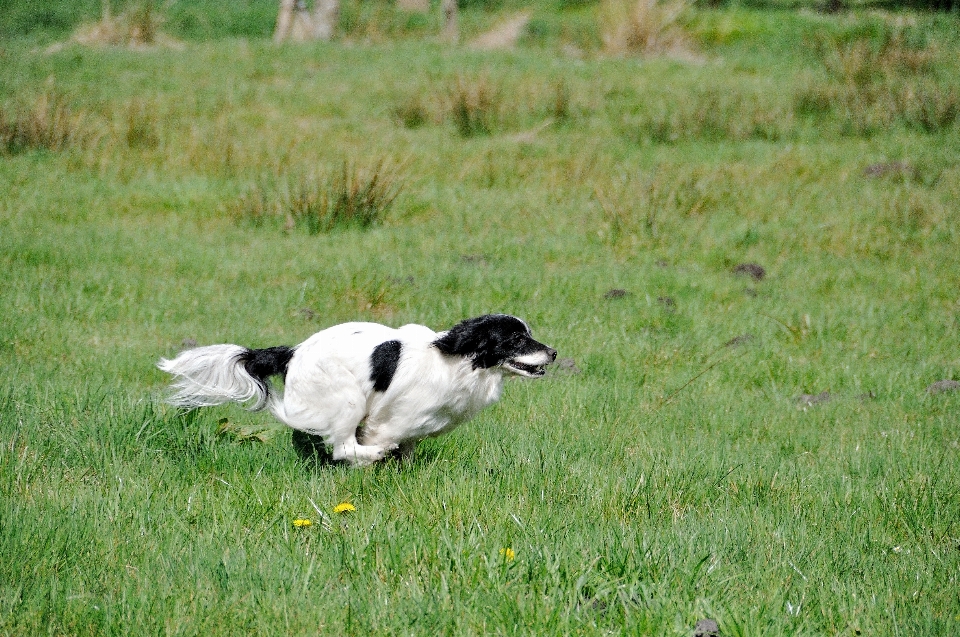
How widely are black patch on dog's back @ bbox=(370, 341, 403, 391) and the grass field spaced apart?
427 millimetres

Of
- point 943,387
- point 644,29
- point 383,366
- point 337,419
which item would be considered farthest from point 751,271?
point 644,29

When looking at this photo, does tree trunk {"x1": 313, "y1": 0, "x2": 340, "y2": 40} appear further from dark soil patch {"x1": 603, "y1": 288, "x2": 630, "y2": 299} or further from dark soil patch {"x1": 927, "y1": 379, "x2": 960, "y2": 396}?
dark soil patch {"x1": 927, "y1": 379, "x2": 960, "y2": 396}

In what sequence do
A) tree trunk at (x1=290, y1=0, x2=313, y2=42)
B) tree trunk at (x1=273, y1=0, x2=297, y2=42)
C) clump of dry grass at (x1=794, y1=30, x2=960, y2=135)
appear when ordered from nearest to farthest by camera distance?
clump of dry grass at (x1=794, y1=30, x2=960, y2=135)
tree trunk at (x1=290, y1=0, x2=313, y2=42)
tree trunk at (x1=273, y1=0, x2=297, y2=42)

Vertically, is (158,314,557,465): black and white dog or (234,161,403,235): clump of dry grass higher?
(158,314,557,465): black and white dog

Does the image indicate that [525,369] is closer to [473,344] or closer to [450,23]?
[473,344]

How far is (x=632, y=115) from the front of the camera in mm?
14516

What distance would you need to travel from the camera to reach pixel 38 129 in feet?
38.6

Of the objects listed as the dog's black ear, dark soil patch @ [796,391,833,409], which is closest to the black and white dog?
the dog's black ear

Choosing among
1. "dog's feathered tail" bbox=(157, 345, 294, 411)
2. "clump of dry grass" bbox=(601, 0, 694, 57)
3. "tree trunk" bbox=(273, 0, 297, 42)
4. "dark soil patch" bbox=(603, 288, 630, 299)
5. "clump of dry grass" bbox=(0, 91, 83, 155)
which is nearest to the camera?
"dog's feathered tail" bbox=(157, 345, 294, 411)

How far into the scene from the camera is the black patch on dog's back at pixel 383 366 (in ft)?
14.6

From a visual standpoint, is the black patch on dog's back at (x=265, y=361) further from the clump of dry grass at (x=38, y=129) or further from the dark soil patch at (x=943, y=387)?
the clump of dry grass at (x=38, y=129)

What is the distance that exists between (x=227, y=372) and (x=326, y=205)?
5.07 m

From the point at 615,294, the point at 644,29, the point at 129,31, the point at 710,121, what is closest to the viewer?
the point at 615,294

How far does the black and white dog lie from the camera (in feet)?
14.4
